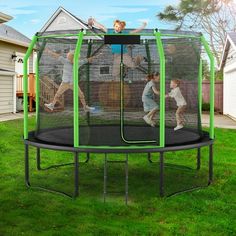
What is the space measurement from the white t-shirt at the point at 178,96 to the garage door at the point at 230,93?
13.2 metres

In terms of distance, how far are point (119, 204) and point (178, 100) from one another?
1621 millimetres

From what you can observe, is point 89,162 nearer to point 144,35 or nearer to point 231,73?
point 144,35

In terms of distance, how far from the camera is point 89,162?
7.97 meters

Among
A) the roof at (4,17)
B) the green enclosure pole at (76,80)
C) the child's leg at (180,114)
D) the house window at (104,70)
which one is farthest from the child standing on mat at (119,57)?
the roof at (4,17)

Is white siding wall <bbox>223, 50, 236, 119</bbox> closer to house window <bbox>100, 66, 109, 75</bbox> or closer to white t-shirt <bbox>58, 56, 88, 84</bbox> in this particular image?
house window <bbox>100, 66, 109, 75</bbox>

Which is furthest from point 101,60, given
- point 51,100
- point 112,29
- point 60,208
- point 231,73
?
point 231,73

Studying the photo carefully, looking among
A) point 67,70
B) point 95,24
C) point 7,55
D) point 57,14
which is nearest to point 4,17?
point 95,24

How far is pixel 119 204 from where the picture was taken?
5250mm

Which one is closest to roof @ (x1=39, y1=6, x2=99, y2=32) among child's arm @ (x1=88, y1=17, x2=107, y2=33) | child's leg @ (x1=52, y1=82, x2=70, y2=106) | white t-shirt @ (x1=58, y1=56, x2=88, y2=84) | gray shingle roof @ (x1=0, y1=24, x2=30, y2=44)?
gray shingle roof @ (x1=0, y1=24, x2=30, y2=44)

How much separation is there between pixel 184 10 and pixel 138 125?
3042cm

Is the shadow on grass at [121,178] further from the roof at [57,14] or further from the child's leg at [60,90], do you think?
the roof at [57,14]

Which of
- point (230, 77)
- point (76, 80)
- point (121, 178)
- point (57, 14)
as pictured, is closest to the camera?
point (76, 80)

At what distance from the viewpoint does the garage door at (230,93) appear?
18.9 m

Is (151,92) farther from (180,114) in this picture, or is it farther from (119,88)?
(180,114)
